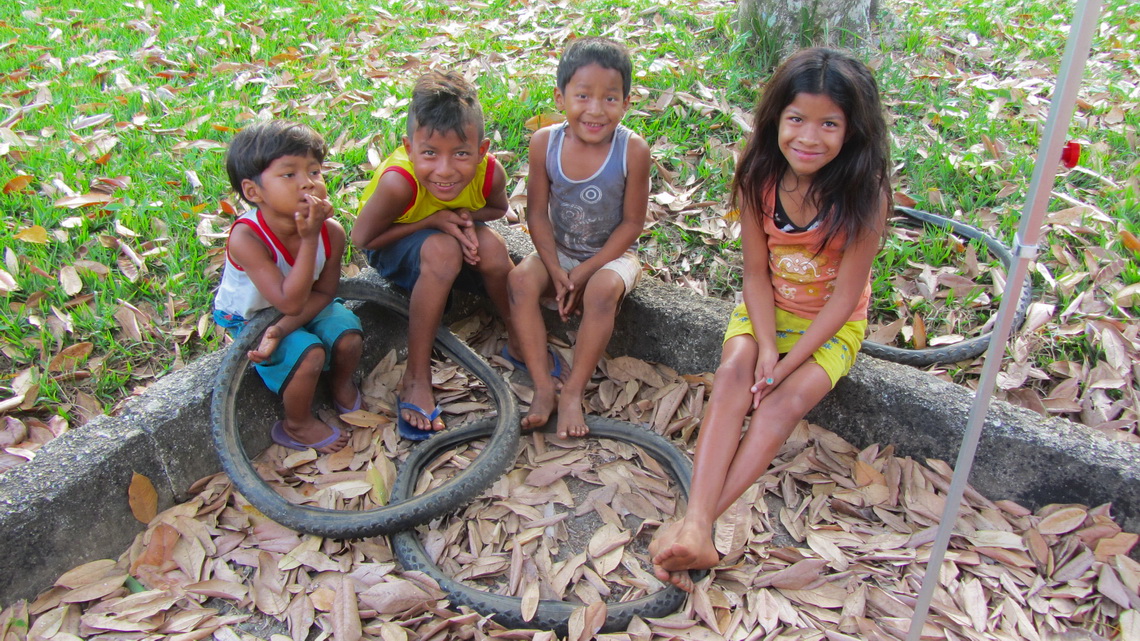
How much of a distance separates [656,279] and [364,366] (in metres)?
1.23

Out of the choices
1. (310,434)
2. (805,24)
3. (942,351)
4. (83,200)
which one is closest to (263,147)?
(310,434)

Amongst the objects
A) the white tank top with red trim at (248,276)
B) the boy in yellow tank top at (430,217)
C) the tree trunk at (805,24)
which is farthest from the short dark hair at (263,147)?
the tree trunk at (805,24)

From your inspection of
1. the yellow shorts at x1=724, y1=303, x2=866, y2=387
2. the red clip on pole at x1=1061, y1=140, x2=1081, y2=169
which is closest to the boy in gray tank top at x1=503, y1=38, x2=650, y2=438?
the yellow shorts at x1=724, y1=303, x2=866, y2=387

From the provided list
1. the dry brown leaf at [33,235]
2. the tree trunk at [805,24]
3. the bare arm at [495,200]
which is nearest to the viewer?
the bare arm at [495,200]

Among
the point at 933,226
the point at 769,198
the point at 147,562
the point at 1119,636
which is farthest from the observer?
the point at 933,226

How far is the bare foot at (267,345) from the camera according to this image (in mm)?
2629

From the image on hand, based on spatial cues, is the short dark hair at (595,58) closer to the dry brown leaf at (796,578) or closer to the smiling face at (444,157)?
the smiling face at (444,157)

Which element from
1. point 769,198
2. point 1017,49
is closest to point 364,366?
point 769,198

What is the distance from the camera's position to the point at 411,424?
298cm

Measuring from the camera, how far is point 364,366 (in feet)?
10.7

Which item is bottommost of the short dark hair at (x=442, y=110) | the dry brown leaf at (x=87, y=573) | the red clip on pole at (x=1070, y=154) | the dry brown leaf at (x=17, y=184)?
the dry brown leaf at (x=87, y=573)

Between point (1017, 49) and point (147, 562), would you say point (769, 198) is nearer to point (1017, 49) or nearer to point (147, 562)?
point (147, 562)

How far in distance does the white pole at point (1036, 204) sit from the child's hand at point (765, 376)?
868mm

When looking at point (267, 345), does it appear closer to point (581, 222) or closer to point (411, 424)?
point (411, 424)
